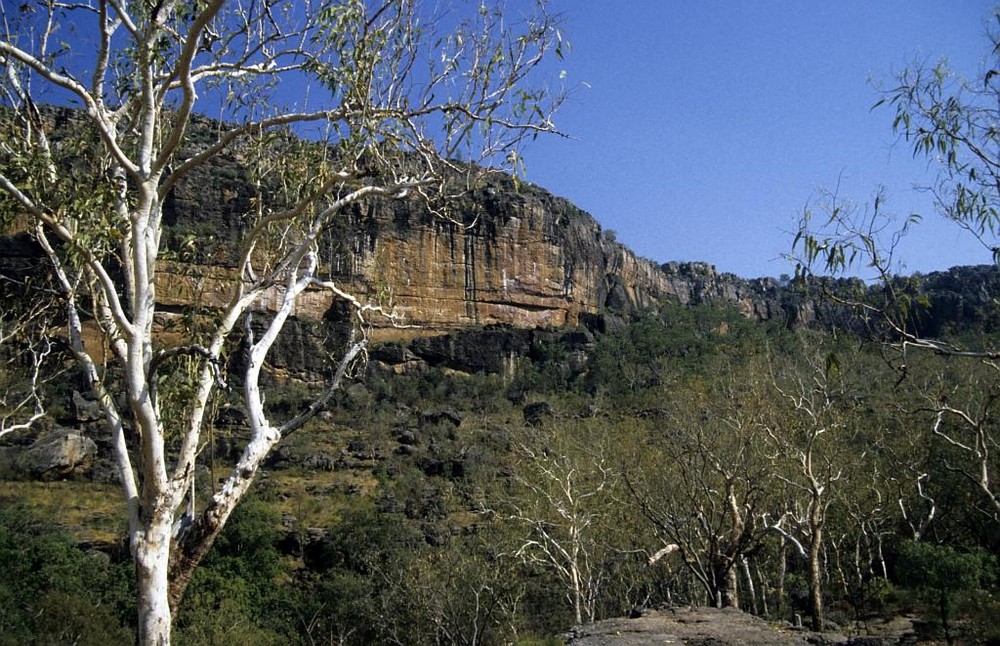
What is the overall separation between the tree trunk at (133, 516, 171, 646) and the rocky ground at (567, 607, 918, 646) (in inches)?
147

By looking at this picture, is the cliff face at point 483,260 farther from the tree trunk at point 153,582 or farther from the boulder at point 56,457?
the tree trunk at point 153,582

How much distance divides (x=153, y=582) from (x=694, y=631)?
4822mm

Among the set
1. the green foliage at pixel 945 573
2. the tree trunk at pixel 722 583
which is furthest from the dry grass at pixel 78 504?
the green foliage at pixel 945 573

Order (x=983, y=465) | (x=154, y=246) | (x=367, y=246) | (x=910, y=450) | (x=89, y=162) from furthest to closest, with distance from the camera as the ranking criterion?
(x=367, y=246) < (x=910, y=450) < (x=983, y=465) < (x=89, y=162) < (x=154, y=246)

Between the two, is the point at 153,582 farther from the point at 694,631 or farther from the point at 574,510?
the point at 574,510

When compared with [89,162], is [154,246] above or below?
below

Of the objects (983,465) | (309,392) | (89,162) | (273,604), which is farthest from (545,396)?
(89,162)

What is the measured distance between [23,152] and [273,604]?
19288 mm

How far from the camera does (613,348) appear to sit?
200 feet

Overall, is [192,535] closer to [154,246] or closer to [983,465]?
[154,246]

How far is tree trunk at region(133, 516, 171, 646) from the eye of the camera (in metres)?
4.78

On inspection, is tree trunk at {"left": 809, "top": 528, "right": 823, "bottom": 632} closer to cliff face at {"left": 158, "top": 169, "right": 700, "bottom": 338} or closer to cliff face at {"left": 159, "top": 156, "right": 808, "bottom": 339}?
cliff face at {"left": 159, "top": 156, "right": 808, "bottom": 339}

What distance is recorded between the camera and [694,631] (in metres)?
7.54

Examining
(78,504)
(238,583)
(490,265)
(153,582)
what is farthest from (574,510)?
(490,265)
